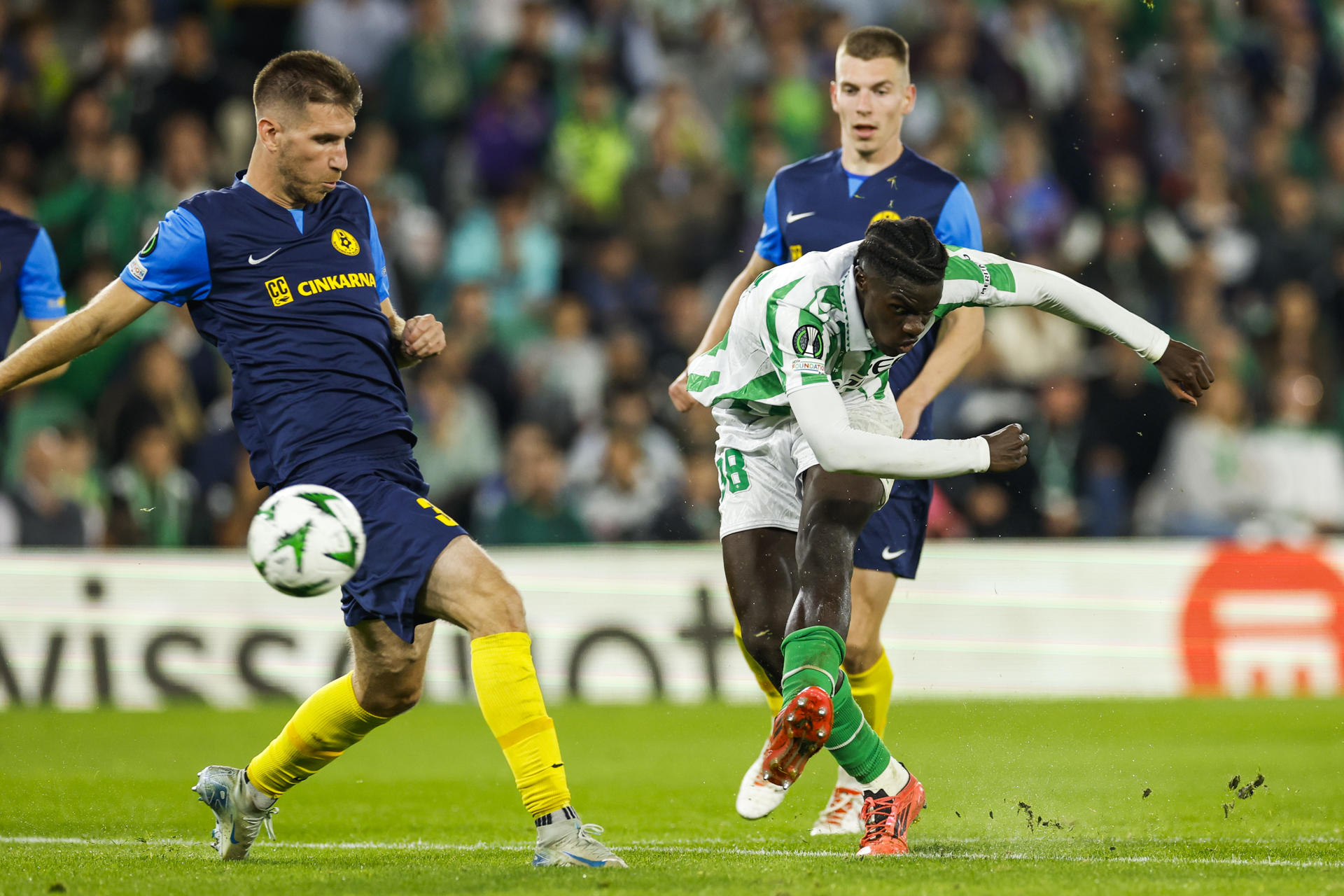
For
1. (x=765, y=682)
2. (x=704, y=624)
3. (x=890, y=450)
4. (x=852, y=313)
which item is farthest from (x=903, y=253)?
(x=704, y=624)

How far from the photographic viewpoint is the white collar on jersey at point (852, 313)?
5.04 meters

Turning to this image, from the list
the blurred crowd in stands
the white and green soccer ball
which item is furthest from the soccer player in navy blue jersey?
the blurred crowd in stands

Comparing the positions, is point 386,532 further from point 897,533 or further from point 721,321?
point 897,533

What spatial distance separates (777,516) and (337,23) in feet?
33.2

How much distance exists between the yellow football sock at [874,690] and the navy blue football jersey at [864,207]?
93 cm

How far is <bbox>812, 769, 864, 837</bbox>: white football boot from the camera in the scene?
611 centimetres

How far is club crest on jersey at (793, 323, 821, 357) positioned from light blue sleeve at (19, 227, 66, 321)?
363cm

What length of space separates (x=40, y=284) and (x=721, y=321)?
301cm

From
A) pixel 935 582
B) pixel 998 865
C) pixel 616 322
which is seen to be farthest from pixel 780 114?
pixel 998 865

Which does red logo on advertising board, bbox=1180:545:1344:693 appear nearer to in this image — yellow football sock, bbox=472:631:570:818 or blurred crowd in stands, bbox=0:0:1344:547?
blurred crowd in stands, bbox=0:0:1344:547

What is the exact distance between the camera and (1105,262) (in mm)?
13125

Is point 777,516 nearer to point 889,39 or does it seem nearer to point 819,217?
point 819,217

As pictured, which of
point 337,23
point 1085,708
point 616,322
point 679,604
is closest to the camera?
point 1085,708

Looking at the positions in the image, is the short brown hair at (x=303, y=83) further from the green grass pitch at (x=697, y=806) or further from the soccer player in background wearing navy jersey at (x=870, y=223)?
the green grass pitch at (x=697, y=806)
